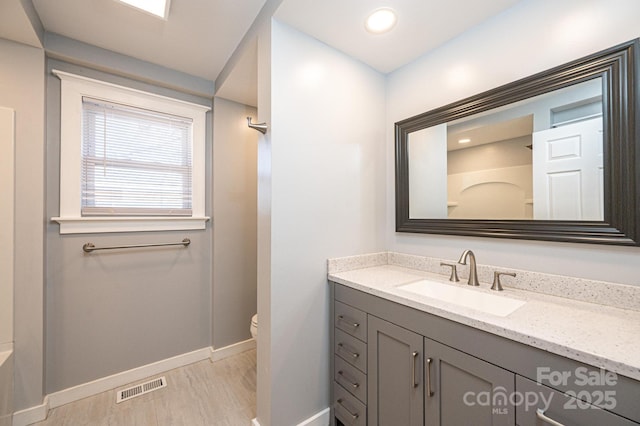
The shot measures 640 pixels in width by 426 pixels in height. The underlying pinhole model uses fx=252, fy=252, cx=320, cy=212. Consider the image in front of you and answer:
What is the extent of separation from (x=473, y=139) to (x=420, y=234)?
68cm

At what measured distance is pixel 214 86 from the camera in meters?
2.30

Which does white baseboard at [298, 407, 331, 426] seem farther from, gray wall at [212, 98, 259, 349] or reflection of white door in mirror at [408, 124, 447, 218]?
reflection of white door in mirror at [408, 124, 447, 218]

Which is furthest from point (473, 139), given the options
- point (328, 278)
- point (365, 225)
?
point (328, 278)

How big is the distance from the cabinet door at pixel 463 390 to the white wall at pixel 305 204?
70cm

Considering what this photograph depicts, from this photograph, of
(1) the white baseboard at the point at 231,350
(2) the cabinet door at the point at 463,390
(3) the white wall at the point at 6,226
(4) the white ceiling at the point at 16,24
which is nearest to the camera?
(2) the cabinet door at the point at 463,390

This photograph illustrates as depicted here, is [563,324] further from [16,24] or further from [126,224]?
[16,24]

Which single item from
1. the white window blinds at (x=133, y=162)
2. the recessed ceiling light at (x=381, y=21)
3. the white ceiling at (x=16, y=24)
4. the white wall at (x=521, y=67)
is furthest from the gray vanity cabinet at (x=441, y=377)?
the white ceiling at (x=16, y=24)

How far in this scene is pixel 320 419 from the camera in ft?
4.99

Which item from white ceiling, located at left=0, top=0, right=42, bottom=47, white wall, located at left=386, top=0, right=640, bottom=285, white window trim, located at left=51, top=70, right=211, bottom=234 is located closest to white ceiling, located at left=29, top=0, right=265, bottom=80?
white ceiling, located at left=0, top=0, right=42, bottom=47

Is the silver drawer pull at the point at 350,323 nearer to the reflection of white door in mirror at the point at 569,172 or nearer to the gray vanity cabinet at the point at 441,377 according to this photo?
the gray vanity cabinet at the point at 441,377

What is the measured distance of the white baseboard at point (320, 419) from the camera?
148 centimetres

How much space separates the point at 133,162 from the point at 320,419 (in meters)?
2.26

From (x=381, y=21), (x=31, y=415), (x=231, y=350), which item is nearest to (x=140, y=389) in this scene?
(x=31, y=415)

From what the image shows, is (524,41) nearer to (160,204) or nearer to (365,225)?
(365,225)
